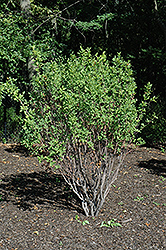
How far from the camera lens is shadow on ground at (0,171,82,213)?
4.63 meters

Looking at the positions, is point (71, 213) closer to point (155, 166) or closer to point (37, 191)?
point (37, 191)

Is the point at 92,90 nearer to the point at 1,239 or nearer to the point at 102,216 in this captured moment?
the point at 102,216

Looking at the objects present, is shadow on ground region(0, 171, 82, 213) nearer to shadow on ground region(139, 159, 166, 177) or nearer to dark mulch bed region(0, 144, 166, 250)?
dark mulch bed region(0, 144, 166, 250)

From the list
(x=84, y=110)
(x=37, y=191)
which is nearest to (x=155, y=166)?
(x=37, y=191)

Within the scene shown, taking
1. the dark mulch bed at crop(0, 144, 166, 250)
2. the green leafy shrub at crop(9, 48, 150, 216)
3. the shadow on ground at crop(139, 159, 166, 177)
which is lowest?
the dark mulch bed at crop(0, 144, 166, 250)

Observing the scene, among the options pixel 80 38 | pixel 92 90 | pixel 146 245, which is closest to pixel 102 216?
pixel 146 245

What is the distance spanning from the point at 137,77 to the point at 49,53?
3.35m

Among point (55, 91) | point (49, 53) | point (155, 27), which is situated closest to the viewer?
point (55, 91)

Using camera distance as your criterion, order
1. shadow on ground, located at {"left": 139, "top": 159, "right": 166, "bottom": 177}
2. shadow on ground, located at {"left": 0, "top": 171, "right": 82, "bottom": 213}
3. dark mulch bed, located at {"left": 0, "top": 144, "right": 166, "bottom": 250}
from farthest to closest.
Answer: shadow on ground, located at {"left": 139, "top": 159, "right": 166, "bottom": 177} → shadow on ground, located at {"left": 0, "top": 171, "right": 82, "bottom": 213} → dark mulch bed, located at {"left": 0, "top": 144, "right": 166, "bottom": 250}

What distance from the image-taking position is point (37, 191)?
201 inches

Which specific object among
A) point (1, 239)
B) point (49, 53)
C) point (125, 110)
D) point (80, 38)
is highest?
point (80, 38)

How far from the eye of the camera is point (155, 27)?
9.70 m

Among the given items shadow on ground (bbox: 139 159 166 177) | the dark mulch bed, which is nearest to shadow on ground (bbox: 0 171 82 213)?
the dark mulch bed

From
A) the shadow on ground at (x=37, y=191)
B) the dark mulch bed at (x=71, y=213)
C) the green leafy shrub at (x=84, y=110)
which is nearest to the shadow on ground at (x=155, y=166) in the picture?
the dark mulch bed at (x=71, y=213)
